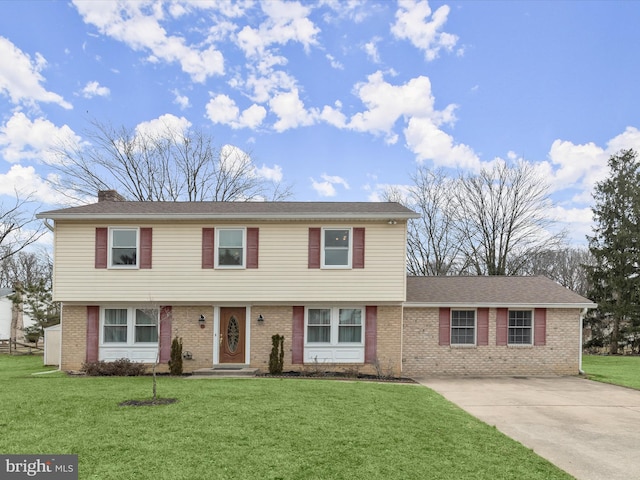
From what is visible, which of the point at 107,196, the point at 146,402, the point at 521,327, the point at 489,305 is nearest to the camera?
the point at 146,402

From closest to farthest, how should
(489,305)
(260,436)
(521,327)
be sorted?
(260,436), (489,305), (521,327)

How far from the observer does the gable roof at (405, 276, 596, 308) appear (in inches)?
577

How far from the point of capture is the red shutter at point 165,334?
13875 millimetres

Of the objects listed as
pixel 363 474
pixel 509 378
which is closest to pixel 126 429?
pixel 363 474

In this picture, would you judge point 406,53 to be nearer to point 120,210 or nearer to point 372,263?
point 372,263

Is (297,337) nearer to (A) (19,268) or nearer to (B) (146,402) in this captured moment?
(B) (146,402)

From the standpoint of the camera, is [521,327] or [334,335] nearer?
[334,335]

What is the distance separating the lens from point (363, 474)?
197 inches

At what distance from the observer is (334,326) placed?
46.3ft

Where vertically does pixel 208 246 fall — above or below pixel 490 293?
above

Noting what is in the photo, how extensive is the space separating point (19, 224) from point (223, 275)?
19703 millimetres

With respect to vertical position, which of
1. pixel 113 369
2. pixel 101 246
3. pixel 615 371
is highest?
pixel 101 246

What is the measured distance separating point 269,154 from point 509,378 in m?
18.7

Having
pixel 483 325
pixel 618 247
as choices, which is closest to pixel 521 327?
pixel 483 325
